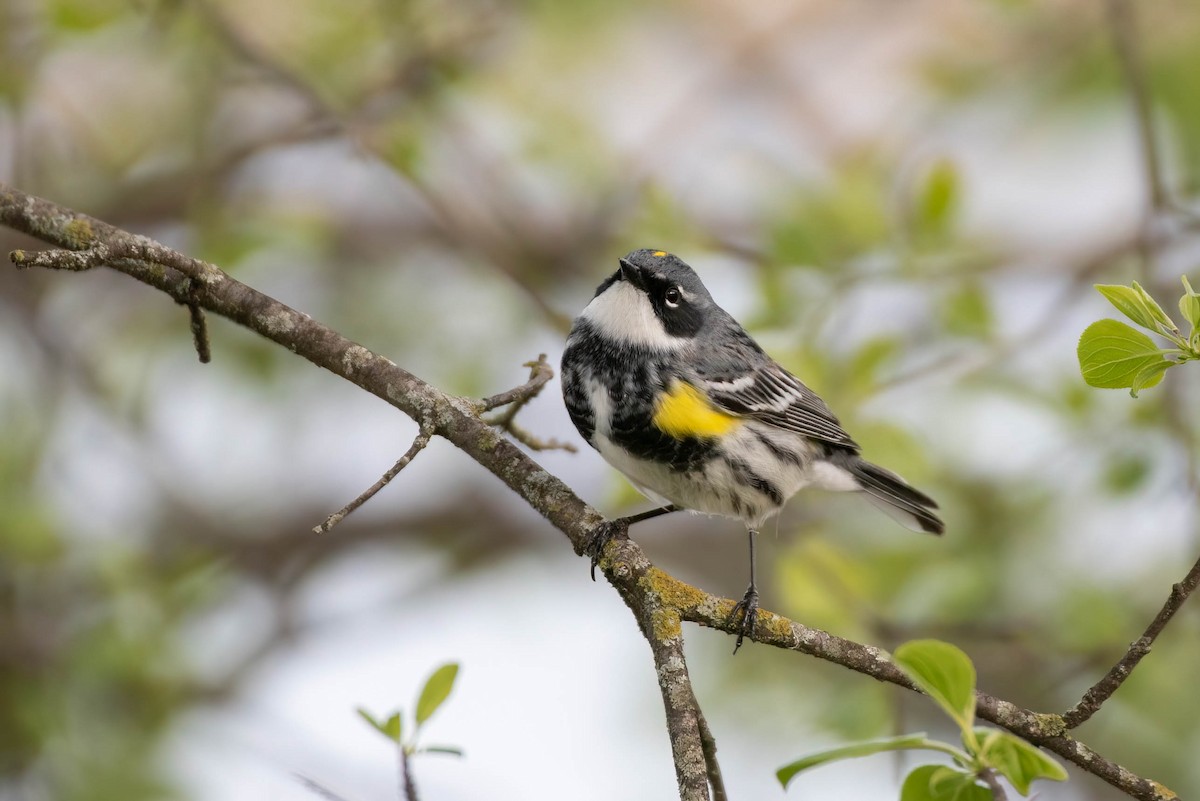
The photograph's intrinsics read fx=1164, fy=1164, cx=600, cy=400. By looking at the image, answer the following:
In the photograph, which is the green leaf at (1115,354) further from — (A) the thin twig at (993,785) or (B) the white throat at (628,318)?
(B) the white throat at (628,318)

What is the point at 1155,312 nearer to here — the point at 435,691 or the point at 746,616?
the point at 746,616

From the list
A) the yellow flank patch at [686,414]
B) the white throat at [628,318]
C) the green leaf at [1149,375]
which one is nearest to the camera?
the green leaf at [1149,375]

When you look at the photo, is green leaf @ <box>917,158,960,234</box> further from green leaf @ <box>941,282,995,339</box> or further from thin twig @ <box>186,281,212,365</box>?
thin twig @ <box>186,281,212,365</box>

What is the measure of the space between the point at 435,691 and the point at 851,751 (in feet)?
3.29

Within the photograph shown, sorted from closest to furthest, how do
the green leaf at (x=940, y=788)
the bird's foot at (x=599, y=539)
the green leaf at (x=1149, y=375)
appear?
the green leaf at (x=940, y=788), the green leaf at (x=1149, y=375), the bird's foot at (x=599, y=539)

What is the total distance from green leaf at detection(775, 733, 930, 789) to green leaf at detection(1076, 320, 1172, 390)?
0.78 m

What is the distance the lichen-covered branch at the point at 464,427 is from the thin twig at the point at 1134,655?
0.07 meters

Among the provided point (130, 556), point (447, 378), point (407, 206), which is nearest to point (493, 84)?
point (407, 206)

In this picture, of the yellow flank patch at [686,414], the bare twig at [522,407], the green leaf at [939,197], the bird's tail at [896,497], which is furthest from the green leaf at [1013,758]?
the green leaf at [939,197]

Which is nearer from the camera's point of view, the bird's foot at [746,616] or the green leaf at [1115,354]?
the green leaf at [1115,354]

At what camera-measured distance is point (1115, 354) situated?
206cm

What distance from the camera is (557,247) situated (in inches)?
237

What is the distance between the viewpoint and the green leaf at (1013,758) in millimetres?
1681

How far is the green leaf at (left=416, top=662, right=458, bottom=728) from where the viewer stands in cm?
234
